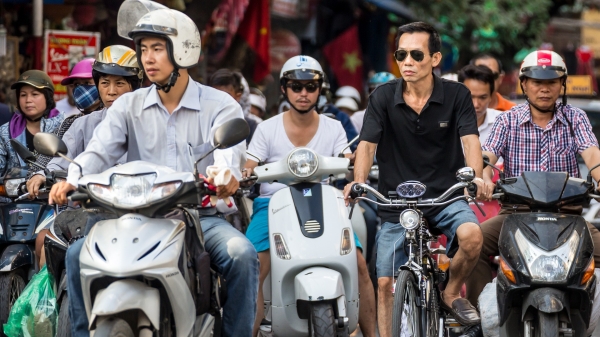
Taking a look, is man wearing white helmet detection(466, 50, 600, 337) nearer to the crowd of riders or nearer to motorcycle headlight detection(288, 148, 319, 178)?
the crowd of riders

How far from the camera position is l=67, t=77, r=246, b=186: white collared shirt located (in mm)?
5750

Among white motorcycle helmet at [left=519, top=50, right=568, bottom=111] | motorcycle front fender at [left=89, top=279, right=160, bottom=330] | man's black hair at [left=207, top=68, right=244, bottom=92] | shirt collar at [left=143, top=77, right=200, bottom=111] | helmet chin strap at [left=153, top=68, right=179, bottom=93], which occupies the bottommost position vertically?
motorcycle front fender at [left=89, top=279, right=160, bottom=330]

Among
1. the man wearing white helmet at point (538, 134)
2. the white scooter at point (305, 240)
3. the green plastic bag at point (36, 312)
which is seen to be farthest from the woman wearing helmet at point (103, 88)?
the man wearing white helmet at point (538, 134)

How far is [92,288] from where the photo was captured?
4.96 meters

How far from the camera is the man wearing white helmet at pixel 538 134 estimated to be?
717 cm

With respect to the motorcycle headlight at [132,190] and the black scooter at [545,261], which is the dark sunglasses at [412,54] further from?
the motorcycle headlight at [132,190]

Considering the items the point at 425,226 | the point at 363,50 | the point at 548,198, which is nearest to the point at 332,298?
the point at 425,226

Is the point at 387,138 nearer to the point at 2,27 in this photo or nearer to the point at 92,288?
the point at 92,288

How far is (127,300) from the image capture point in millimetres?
4773

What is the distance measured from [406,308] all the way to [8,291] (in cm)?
293

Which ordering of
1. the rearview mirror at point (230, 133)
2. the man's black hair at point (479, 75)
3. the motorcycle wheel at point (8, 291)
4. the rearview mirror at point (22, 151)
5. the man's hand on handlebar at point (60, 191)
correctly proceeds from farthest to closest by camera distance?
the man's black hair at point (479, 75) → the motorcycle wheel at point (8, 291) → the rearview mirror at point (22, 151) → the man's hand on handlebar at point (60, 191) → the rearview mirror at point (230, 133)

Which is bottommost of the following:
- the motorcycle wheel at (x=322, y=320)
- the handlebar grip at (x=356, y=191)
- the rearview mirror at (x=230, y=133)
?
the motorcycle wheel at (x=322, y=320)

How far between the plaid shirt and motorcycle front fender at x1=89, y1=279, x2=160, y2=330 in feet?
10.9

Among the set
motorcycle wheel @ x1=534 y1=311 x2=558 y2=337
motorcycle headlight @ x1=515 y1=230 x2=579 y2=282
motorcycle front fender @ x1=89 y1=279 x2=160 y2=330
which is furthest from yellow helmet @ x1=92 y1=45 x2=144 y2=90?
motorcycle wheel @ x1=534 y1=311 x2=558 y2=337
